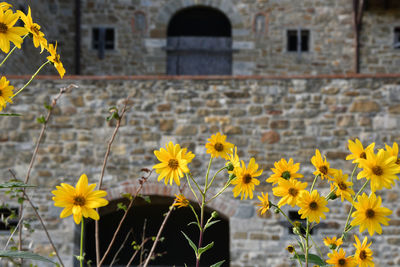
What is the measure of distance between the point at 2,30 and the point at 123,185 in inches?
172

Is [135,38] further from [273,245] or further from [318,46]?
[273,245]

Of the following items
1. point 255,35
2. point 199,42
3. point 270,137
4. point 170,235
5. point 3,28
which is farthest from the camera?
point 199,42

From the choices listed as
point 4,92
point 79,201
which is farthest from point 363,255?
point 4,92

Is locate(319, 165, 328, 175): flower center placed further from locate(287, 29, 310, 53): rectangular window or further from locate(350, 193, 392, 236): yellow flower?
locate(287, 29, 310, 53): rectangular window

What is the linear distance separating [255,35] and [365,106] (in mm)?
3933

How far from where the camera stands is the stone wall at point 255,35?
9.34m

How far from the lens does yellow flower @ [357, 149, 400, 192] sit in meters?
1.58

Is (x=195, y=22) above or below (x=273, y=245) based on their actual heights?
above

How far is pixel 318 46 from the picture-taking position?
9406 millimetres

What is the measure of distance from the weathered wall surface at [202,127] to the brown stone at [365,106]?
1cm

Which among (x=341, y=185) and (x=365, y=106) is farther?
(x=365, y=106)

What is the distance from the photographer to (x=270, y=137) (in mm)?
5863

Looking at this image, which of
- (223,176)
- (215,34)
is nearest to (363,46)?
(215,34)

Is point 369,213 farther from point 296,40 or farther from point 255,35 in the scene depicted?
point 296,40
